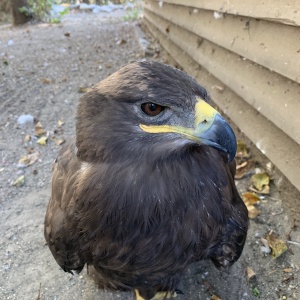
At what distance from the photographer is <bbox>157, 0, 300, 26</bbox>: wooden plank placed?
2.51m

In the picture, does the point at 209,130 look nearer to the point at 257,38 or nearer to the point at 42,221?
the point at 257,38

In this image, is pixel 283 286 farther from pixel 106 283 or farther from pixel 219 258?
pixel 106 283

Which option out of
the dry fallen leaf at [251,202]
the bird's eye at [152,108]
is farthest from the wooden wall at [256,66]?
the bird's eye at [152,108]

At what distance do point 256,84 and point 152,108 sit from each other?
6.29 ft

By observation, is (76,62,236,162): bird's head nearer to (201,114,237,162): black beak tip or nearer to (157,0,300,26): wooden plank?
(201,114,237,162): black beak tip

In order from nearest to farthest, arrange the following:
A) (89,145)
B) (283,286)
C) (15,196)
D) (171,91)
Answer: (171,91), (89,145), (283,286), (15,196)

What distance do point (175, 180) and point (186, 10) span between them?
421cm

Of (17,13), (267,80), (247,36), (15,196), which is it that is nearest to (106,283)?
(15,196)

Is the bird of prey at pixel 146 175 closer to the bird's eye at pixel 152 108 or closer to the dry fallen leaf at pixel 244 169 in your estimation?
the bird's eye at pixel 152 108

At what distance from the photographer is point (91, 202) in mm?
1937

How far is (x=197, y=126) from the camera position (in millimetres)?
1784

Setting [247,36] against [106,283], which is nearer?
[106,283]

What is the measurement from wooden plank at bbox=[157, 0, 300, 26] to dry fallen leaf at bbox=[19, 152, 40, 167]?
263 centimetres

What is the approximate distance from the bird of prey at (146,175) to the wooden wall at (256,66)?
1000 millimetres
